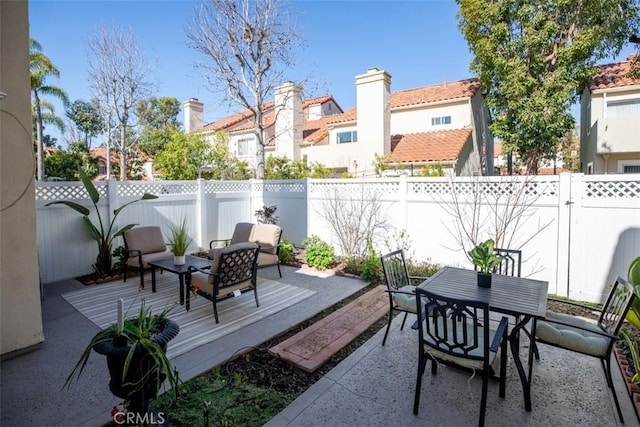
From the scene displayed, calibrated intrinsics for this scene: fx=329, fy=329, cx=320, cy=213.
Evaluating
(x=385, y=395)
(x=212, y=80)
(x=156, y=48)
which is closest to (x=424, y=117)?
(x=212, y=80)

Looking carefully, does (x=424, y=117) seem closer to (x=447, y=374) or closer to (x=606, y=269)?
(x=606, y=269)

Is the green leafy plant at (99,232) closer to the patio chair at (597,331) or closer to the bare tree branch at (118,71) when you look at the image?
the patio chair at (597,331)

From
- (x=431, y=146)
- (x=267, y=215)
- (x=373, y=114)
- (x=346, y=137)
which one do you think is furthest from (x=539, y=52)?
(x=267, y=215)

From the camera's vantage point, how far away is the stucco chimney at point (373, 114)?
603 inches

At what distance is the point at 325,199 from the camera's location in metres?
8.60

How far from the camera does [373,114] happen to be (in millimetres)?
15508

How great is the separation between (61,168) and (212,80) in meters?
12.6

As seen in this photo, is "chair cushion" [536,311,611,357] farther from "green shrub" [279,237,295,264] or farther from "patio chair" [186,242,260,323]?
"green shrub" [279,237,295,264]

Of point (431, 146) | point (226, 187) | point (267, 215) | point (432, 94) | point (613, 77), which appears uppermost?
point (432, 94)

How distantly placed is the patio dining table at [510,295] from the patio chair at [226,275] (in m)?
2.64

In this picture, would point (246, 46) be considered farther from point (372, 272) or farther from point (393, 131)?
point (393, 131)

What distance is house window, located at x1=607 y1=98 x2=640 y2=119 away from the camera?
13297mm

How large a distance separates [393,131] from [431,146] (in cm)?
369

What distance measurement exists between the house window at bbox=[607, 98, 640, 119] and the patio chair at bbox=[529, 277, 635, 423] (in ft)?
48.2
